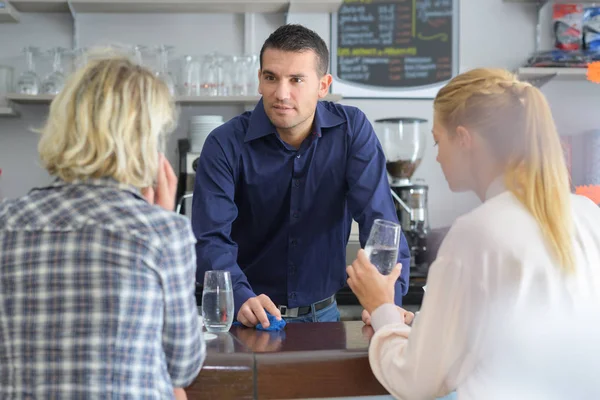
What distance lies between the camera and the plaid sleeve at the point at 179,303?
3.70 ft

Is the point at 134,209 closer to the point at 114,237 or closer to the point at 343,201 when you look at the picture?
the point at 114,237

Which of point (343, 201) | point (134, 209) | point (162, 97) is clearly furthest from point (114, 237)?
point (343, 201)

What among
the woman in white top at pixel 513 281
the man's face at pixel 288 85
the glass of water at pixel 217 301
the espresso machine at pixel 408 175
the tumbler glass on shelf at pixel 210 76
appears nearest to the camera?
the woman in white top at pixel 513 281

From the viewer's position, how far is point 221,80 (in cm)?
364

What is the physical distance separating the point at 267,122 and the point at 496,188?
121cm

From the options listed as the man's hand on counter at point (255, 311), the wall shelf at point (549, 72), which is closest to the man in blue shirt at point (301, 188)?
the man's hand on counter at point (255, 311)

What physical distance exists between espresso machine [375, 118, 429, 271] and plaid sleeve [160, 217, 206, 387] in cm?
238

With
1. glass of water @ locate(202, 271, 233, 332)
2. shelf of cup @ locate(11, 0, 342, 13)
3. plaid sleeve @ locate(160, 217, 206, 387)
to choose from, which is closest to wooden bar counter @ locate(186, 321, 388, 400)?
glass of water @ locate(202, 271, 233, 332)

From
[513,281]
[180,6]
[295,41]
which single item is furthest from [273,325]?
[180,6]

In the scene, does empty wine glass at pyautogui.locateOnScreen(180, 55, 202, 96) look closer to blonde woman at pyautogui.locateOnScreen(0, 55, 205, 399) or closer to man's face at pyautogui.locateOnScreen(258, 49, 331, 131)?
man's face at pyautogui.locateOnScreen(258, 49, 331, 131)

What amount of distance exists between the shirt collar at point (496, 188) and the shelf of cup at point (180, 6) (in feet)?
8.31

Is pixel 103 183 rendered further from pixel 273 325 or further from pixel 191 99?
pixel 191 99

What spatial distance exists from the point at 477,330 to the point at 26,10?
3273 millimetres

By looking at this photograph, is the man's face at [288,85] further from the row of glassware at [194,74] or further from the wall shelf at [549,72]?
the wall shelf at [549,72]
